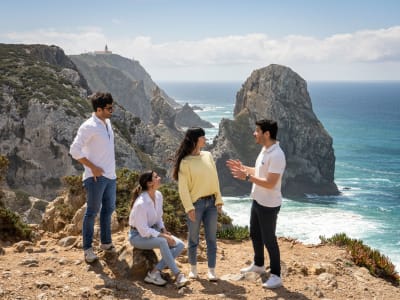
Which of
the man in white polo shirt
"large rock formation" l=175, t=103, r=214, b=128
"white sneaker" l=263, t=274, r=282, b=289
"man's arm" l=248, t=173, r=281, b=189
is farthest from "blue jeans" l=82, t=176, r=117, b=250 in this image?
"large rock formation" l=175, t=103, r=214, b=128

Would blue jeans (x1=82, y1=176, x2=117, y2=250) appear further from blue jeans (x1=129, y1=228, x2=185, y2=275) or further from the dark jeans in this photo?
the dark jeans

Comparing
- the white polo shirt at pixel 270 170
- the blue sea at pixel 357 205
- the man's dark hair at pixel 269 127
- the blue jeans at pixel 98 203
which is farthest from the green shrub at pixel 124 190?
the blue sea at pixel 357 205

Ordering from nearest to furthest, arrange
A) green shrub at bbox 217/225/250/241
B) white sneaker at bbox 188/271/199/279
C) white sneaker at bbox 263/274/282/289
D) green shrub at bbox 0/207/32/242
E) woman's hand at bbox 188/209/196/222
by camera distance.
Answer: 1. woman's hand at bbox 188/209/196/222
2. white sneaker at bbox 263/274/282/289
3. white sneaker at bbox 188/271/199/279
4. green shrub at bbox 0/207/32/242
5. green shrub at bbox 217/225/250/241

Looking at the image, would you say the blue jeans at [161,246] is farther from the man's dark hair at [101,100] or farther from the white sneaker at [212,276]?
the man's dark hair at [101,100]

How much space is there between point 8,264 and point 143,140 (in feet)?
160

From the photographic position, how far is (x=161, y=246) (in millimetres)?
7051

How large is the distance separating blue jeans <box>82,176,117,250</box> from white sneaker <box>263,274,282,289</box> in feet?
9.55

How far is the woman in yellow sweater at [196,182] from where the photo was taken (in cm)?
692

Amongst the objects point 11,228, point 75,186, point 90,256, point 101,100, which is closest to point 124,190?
point 75,186

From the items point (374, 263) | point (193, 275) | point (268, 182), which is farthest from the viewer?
point (374, 263)

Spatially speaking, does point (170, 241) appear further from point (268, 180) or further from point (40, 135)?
A: point (40, 135)

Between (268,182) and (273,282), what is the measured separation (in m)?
1.85

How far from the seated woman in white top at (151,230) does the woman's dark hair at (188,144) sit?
1.83ft

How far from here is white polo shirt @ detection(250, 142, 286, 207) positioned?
6793mm
